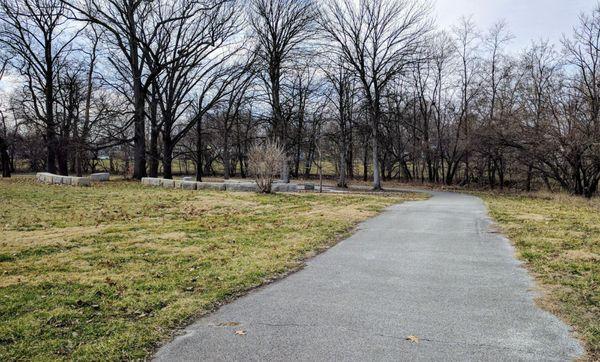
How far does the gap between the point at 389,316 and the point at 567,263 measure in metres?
3.87

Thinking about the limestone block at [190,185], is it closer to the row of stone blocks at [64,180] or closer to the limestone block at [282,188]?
the limestone block at [282,188]

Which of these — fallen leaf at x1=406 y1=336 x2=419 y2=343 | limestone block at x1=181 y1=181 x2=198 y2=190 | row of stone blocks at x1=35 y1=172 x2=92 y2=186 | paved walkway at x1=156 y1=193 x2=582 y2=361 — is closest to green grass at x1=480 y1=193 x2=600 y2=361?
paved walkway at x1=156 y1=193 x2=582 y2=361

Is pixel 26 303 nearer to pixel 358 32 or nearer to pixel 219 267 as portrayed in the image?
pixel 219 267

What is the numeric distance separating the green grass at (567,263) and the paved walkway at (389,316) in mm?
194

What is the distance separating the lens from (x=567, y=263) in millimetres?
6445

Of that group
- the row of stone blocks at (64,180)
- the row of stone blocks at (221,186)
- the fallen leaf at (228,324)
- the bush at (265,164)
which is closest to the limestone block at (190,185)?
the row of stone blocks at (221,186)

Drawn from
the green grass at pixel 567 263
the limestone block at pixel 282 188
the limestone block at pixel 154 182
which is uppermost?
the limestone block at pixel 154 182

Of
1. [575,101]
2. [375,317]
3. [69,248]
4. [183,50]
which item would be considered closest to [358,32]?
[183,50]

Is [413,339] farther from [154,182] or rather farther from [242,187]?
[154,182]

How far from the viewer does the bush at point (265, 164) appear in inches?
722

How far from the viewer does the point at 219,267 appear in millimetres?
6117

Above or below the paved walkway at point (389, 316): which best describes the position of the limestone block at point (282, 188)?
above

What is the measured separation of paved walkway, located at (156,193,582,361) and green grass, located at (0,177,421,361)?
422mm

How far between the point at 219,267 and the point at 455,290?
3.23 m
